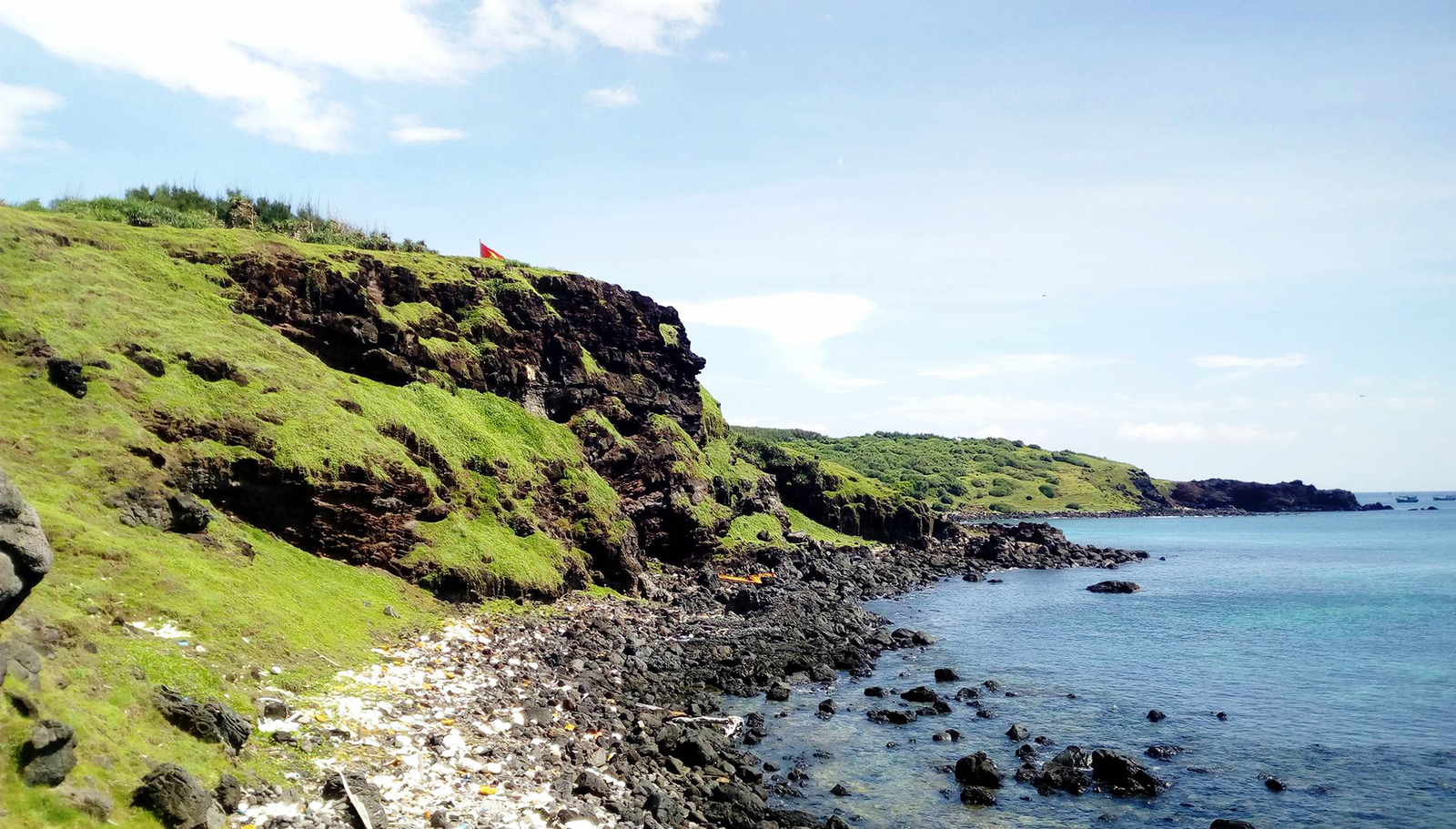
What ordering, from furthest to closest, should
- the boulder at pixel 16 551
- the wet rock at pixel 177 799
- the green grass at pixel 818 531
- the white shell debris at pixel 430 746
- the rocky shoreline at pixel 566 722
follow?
1. the green grass at pixel 818 531
2. the rocky shoreline at pixel 566 722
3. the white shell debris at pixel 430 746
4. the wet rock at pixel 177 799
5. the boulder at pixel 16 551

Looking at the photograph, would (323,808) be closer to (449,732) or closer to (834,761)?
(449,732)

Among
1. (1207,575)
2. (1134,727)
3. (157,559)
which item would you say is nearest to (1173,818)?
(1134,727)

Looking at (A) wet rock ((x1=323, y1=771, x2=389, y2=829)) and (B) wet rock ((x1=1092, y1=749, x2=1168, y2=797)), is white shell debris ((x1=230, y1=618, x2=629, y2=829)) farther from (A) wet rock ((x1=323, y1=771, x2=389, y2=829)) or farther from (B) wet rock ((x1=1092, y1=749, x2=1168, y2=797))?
(B) wet rock ((x1=1092, y1=749, x2=1168, y2=797))

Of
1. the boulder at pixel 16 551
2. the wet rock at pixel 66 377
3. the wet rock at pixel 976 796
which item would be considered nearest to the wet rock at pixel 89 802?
the boulder at pixel 16 551

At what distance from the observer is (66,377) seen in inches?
1303

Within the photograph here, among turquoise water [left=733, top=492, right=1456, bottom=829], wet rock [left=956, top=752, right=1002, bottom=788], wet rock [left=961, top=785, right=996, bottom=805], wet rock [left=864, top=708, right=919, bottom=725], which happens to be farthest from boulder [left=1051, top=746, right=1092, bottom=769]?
wet rock [left=864, top=708, right=919, bottom=725]

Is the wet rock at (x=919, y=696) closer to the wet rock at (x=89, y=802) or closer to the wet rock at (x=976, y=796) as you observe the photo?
the wet rock at (x=976, y=796)

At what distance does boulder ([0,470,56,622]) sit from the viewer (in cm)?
1516

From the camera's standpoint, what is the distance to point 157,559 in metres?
26.5

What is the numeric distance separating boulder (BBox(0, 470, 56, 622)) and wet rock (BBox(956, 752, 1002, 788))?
28499 millimetres

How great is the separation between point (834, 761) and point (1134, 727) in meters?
15.6

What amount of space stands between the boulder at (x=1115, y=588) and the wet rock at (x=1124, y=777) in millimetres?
59032

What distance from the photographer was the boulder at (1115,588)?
8306 cm

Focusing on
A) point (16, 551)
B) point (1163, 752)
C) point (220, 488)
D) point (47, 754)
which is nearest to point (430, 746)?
point (47, 754)
